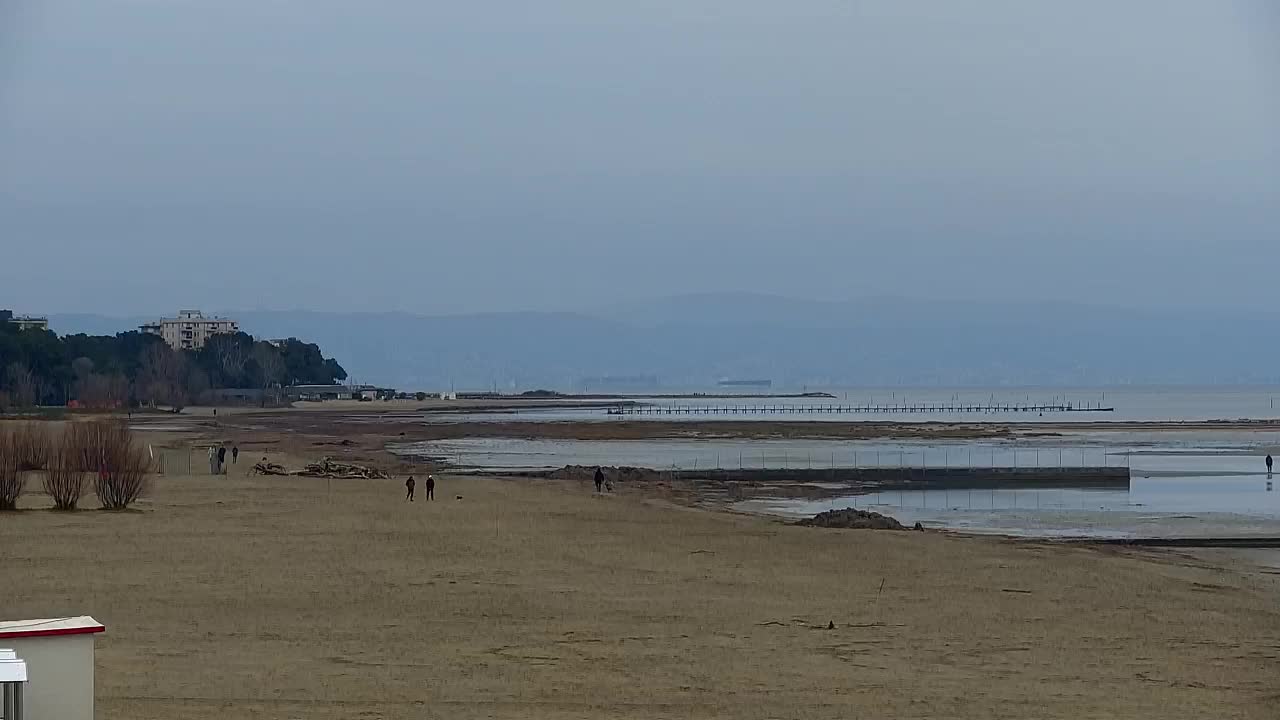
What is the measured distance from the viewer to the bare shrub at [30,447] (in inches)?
1328

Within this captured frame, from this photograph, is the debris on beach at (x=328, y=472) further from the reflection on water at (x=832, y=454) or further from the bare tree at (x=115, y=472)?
the bare tree at (x=115, y=472)

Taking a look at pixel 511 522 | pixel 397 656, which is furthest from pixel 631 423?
pixel 397 656

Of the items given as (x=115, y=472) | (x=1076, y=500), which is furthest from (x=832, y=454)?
(x=115, y=472)

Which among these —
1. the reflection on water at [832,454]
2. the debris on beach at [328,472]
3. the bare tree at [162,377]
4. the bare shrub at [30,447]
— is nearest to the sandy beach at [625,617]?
the bare shrub at [30,447]

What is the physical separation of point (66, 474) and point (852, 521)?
17.7 m

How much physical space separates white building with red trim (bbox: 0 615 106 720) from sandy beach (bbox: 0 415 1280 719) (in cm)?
563

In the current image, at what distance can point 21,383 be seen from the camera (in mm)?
130000

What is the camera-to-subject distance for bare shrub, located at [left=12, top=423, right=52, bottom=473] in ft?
111

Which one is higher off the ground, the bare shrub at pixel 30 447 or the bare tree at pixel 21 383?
the bare tree at pixel 21 383

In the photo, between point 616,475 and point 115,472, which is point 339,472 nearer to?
point 616,475

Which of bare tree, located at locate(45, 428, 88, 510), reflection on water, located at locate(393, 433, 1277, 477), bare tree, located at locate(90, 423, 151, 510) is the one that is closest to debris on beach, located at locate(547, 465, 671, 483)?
reflection on water, located at locate(393, 433, 1277, 477)

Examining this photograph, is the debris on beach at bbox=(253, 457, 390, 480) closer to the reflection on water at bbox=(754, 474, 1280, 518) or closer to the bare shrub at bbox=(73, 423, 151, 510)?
the reflection on water at bbox=(754, 474, 1280, 518)

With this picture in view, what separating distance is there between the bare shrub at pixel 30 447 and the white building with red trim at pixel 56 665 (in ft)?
89.1

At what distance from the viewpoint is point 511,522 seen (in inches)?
1339
